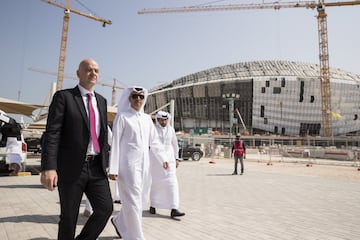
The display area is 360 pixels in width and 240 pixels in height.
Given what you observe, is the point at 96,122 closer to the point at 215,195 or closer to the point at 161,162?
the point at 161,162

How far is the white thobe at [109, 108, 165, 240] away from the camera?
3.23m

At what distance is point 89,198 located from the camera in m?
2.77

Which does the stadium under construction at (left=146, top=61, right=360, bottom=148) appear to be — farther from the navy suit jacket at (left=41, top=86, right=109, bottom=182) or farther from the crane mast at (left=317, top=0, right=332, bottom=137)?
the navy suit jacket at (left=41, top=86, right=109, bottom=182)

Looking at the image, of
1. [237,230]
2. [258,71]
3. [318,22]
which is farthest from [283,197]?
[258,71]

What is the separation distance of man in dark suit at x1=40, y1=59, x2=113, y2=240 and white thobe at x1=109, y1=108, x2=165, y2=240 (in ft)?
→ 1.51

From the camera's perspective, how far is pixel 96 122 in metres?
2.84

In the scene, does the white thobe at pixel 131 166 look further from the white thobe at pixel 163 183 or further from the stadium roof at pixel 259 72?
the stadium roof at pixel 259 72

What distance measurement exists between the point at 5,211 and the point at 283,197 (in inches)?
268

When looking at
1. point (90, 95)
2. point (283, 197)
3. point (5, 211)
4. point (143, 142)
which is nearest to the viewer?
point (90, 95)

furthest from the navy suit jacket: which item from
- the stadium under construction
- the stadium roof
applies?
the stadium roof

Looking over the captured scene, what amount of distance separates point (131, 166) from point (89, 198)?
2.35 feet

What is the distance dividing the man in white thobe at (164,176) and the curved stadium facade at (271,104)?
220 feet

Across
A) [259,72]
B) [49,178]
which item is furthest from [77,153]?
[259,72]

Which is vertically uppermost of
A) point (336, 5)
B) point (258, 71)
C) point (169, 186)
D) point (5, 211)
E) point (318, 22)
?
point (336, 5)
